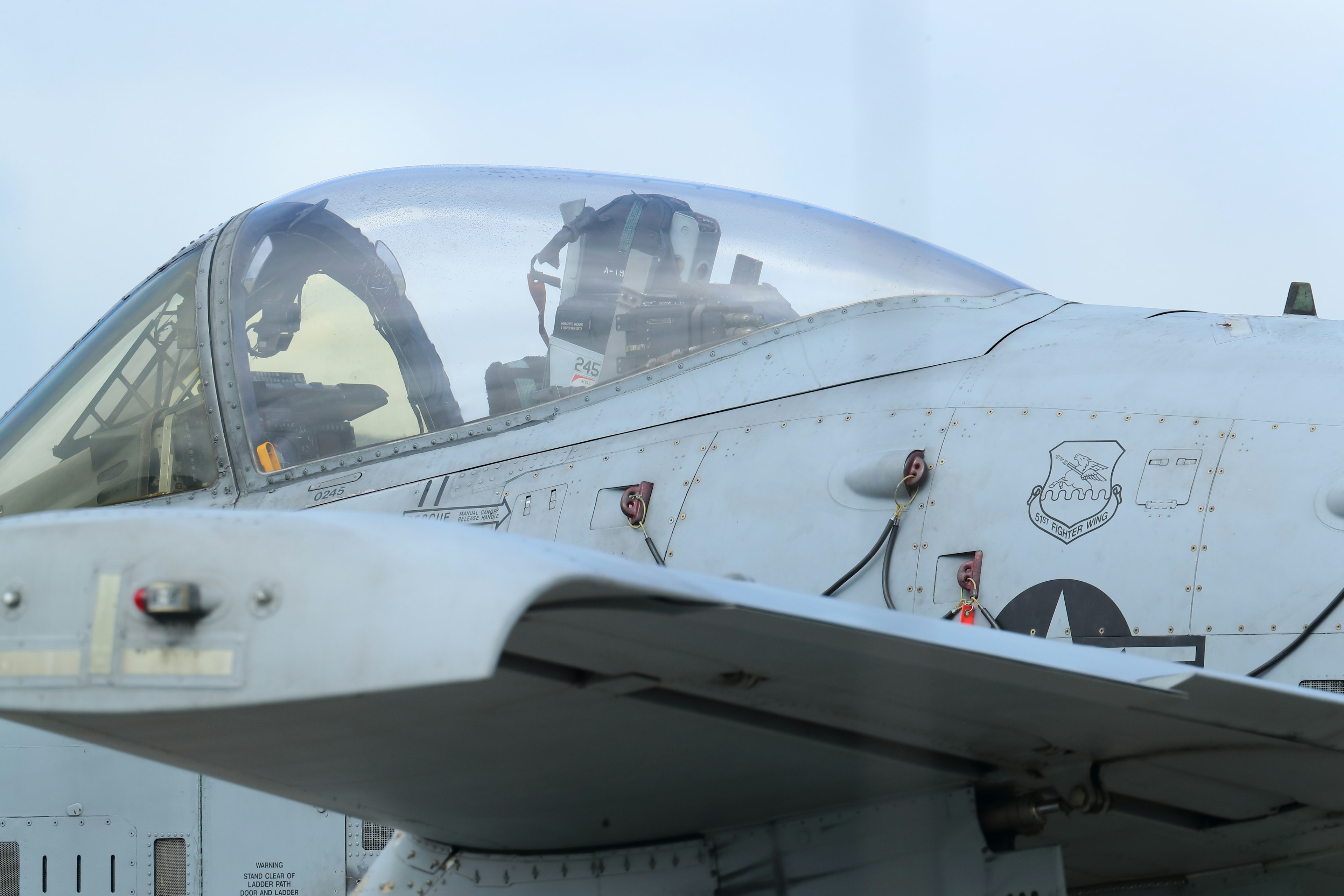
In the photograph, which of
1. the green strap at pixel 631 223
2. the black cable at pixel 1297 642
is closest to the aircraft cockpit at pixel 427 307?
the green strap at pixel 631 223

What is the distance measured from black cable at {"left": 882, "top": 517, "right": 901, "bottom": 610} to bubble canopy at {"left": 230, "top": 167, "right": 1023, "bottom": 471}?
1.01 metres

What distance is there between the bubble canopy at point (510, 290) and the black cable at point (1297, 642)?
171cm

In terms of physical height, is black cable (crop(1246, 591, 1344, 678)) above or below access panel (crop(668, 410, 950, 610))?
below

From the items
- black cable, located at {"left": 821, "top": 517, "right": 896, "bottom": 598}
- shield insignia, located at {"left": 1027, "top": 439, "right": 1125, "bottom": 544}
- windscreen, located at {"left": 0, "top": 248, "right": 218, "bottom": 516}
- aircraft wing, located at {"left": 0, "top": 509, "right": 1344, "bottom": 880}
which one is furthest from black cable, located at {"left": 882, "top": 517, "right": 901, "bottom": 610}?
windscreen, located at {"left": 0, "top": 248, "right": 218, "bottom": 516}

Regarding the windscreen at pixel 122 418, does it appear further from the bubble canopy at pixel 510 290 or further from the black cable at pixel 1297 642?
the black cable at pixel 1297 642

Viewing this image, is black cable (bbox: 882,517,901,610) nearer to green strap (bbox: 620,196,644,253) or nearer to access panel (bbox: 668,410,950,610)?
access panel (bbox: 668,410,950,610)

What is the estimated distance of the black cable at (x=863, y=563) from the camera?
10.9 feet

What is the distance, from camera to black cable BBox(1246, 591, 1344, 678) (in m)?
2.84

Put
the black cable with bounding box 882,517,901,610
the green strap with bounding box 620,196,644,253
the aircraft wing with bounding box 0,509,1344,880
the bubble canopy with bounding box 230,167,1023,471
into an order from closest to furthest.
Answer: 1. the aircraft wing with bounding box 0,509,1344,880
2. the black cable with bounding box 882,517,901,610
3. the bubble canopy with bounding box 230,167,1023,471
4. the green strap with bounding box 620,196,644,253

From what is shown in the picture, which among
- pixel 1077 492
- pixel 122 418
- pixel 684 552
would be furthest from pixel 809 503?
pixel 122 418

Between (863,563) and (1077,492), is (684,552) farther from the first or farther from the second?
(1077,492)

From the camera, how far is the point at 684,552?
358 centimetres

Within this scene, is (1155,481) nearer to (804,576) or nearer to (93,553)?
(804,576)

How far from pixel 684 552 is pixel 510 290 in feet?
4.06
